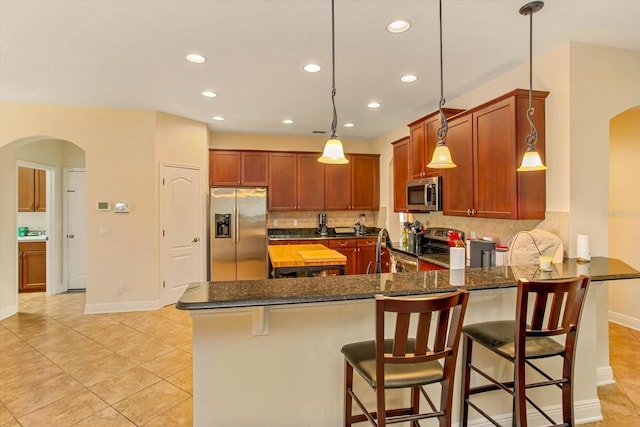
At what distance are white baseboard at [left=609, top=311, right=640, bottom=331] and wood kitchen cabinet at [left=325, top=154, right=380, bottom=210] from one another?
3.56m

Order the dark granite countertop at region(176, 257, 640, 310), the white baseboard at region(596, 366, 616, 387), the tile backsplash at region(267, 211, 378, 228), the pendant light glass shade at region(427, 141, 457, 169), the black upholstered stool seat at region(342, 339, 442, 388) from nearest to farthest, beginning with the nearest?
the black upholstered stool seat at region(342, 339, 442, 388)
the dark granite countertop at region(176, 257, 640, 310)
the pendant light glass shade at region(427, 141, 457, 169)
the white baseboard at region(596, 366, 616, 387)
the tile backsplash at region(267, 211, 378, 228)

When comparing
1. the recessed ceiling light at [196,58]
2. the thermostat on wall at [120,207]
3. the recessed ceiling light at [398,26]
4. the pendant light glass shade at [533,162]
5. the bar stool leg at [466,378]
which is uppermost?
the recessed ceiling light at [196,58]

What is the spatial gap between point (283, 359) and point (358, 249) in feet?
13.1

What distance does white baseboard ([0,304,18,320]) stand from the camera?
13.8ft

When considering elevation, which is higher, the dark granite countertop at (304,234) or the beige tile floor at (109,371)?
the dark granite countertop at (304,234)

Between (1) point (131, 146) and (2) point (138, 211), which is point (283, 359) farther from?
(1) point (131, 146)

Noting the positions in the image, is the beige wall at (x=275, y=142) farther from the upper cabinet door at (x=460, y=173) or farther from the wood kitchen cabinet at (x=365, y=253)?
the upper cabinet door at (x=460, y=173)

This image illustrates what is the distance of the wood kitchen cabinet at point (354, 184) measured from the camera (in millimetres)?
6020

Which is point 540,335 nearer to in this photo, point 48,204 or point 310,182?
point 310,182

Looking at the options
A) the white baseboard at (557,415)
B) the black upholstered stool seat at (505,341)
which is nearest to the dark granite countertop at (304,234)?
the white baseboard at (557,415)

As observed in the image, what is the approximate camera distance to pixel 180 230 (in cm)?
489

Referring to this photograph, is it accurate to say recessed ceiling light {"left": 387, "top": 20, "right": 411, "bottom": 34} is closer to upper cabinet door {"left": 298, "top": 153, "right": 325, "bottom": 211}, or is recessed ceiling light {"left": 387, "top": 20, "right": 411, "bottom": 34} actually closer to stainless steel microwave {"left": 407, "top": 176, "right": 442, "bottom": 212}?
stainless steel microwave {"left": 407, "top": 176, "right": 442, "bottom": 212}

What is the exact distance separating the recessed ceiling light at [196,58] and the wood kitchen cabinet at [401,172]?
266 cm

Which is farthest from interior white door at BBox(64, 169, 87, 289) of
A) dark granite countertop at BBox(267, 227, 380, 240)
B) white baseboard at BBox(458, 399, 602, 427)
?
white baseboard at BBox(458, 399, 602, 427)
